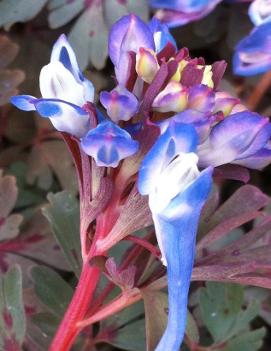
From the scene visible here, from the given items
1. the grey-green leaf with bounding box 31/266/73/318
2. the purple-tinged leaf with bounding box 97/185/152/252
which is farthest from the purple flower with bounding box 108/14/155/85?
the grey-green leaf with bounding box 31/266/73/318

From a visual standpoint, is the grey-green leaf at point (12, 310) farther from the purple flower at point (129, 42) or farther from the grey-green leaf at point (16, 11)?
the grey-green leaf at point (16, 11)

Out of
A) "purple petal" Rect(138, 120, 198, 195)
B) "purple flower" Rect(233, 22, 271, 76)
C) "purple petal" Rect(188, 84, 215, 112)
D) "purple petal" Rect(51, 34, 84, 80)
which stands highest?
"purple petal" Rect(51, 34, 84, 80)

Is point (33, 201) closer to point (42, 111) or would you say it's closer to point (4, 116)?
point (4, 116)

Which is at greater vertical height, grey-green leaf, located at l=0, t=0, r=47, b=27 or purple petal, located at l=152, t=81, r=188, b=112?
purple petal, located at l=152, t=81, r=188, b=112

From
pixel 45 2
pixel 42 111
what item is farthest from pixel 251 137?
pixel 45 2

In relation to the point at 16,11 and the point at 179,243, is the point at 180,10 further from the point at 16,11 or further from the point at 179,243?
the point at 179,243

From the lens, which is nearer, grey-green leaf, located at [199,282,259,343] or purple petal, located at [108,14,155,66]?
purple petal, located at [108,14,155,66]

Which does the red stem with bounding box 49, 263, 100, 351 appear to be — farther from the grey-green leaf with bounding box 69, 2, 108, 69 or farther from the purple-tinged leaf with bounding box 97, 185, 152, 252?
the grey-green leaf with bounding box 69, 2, 108, 69
